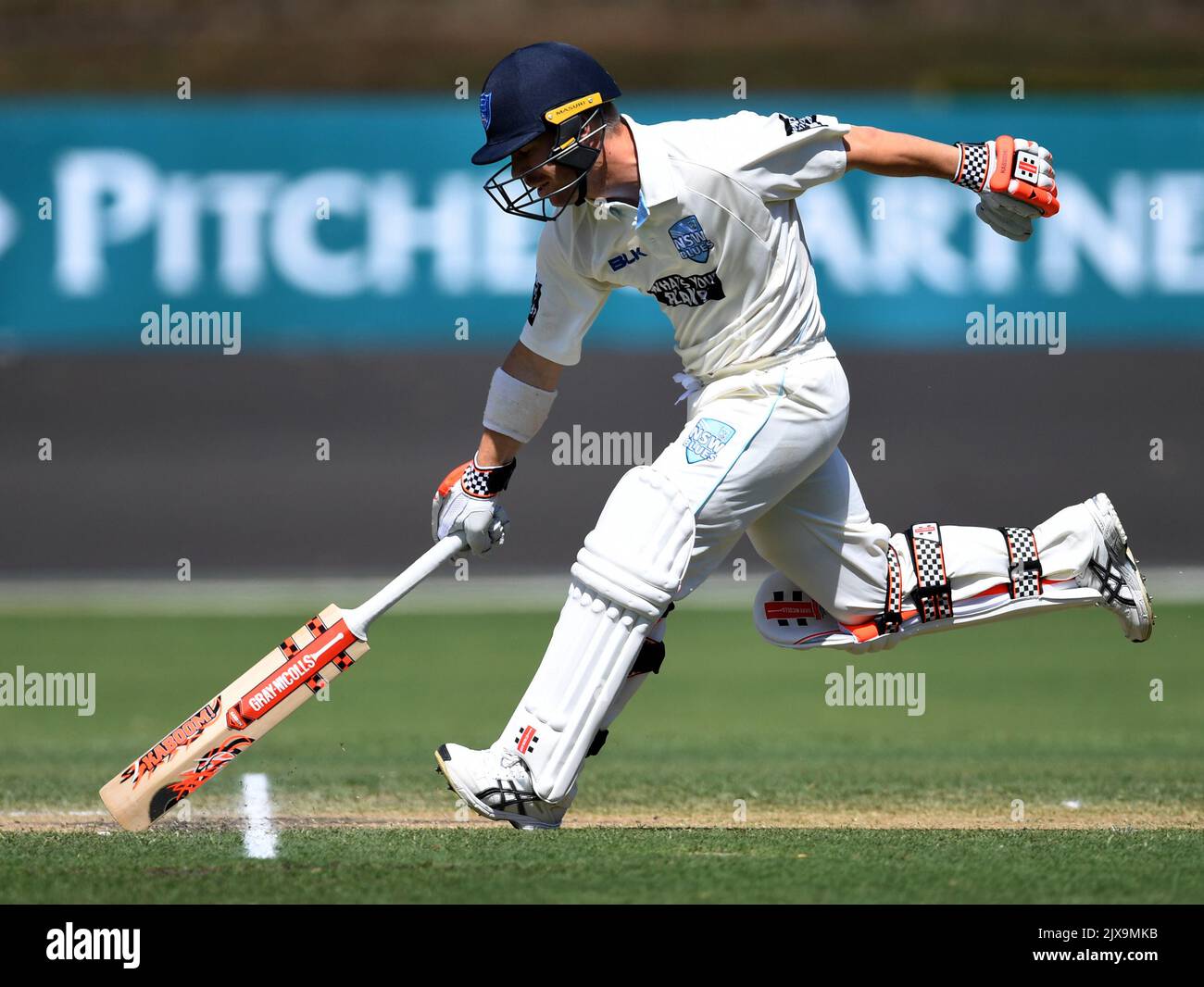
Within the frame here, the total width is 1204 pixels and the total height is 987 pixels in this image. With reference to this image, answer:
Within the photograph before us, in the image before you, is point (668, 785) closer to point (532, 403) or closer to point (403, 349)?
point (532, 403)

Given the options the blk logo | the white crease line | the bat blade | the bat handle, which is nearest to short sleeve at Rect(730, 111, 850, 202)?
the blk logo

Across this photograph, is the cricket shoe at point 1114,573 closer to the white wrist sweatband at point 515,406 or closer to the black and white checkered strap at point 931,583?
the black and white checkered strap at point 931,583

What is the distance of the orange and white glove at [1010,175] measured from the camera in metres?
4.79

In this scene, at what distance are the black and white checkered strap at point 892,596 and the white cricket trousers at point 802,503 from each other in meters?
0.02

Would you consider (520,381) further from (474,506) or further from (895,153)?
(895,153)

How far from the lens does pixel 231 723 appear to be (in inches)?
187

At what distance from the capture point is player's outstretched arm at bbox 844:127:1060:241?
4754 mm

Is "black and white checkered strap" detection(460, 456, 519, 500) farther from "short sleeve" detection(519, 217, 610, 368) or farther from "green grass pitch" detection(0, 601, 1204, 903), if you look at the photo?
"green grass pitch" detection(0, 601, 1204, 903)

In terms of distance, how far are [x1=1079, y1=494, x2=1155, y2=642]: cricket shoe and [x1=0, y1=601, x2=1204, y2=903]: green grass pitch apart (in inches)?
25.5

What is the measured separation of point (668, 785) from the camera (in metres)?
6.22

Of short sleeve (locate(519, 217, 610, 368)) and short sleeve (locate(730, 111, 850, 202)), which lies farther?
short sleeve (locate(519, 217, 610, 368))

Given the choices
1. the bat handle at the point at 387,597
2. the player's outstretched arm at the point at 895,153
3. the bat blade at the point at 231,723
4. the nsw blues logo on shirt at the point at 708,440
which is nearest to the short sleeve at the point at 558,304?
the nsw blues logo on shirt at the point at 708,440

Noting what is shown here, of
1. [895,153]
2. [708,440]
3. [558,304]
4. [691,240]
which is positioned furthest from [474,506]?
[895,153]
